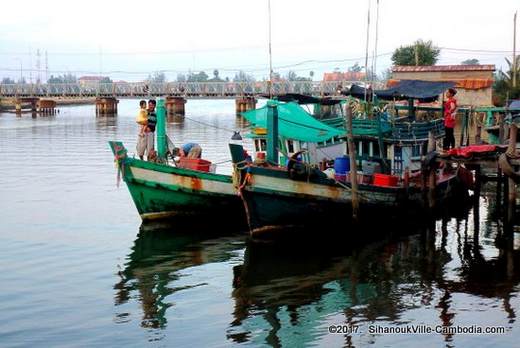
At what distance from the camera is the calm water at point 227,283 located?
43.2 ft

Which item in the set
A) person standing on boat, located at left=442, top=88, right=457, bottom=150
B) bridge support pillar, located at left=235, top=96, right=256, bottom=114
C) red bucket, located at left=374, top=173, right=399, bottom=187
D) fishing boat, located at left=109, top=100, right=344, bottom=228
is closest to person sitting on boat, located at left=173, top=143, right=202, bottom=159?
fishing boat, located at left=109, top=100, right=344, bottom=228

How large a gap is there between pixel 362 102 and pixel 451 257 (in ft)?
26.3

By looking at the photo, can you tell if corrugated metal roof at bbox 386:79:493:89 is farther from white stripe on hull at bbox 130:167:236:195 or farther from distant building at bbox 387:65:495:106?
white stripe on hull at bbox 130:167:236:195

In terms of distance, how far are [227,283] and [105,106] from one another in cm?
9233

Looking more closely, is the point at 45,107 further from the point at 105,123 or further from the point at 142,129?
the point at 142,129

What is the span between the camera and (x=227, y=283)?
16.5 m

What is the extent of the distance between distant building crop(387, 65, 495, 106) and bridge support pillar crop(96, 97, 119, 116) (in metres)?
61.3

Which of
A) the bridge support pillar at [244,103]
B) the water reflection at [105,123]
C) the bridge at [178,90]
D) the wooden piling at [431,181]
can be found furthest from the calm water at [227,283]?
the bridge at [178,90]

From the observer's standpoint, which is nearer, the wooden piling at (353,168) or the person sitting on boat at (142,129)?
the wooden piling at (353,168)

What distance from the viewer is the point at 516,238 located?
20.7 metres

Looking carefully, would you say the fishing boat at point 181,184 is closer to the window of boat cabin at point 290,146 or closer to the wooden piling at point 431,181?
the window of boat cabin at point 290,146

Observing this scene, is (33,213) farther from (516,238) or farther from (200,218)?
(516,238)

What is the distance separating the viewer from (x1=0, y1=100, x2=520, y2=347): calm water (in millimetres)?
13164

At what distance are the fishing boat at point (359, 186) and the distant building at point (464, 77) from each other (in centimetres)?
2339
